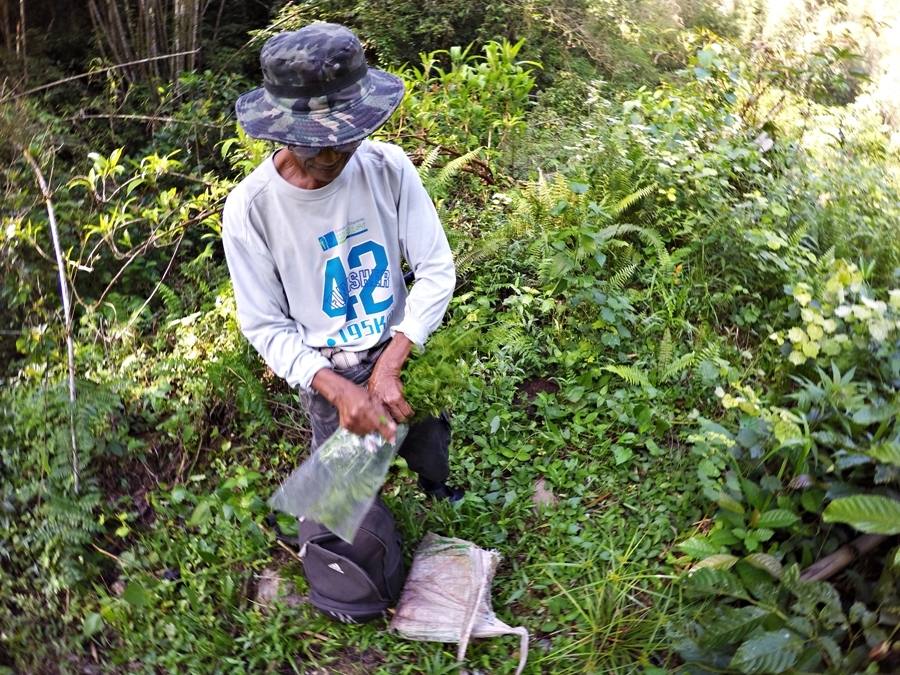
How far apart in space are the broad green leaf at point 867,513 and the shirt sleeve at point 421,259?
1497 millimetres

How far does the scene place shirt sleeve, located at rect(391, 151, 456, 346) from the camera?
2.32 m

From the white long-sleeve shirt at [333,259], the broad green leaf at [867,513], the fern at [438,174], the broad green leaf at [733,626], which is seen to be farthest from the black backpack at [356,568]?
the fern at [438,174]

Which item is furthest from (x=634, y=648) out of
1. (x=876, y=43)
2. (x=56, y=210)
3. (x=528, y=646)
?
(x=876, y=43)

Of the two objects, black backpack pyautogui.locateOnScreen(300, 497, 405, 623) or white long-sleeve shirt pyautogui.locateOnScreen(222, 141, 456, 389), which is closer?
white long-sleeve shirt pyautogui.locateOnScreen(222, 141, 456, 389)

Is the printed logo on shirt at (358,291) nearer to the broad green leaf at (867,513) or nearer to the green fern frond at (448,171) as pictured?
the broad green leaf at (867,513)

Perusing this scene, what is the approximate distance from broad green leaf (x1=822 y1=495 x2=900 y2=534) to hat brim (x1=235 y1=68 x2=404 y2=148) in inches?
77.0

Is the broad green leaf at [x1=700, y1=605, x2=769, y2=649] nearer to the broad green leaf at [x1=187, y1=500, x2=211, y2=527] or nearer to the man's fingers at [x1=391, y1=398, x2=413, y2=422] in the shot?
the man's fingers at [x1=391, y1=398, x2=413, y2=422]

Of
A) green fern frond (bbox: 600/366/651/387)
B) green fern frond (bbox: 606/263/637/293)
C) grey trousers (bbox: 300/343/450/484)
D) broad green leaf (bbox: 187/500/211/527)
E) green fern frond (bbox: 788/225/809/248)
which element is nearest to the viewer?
grey trousers (bbox: 300/343/450/484)

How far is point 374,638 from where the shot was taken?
268cm

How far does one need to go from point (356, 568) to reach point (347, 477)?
1.38ft

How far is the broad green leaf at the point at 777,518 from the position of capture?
2.43m

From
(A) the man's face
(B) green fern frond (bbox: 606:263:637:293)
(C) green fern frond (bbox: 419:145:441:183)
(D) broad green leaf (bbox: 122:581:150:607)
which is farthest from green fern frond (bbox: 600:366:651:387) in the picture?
(D) broad green leaf (bbox: 122:581:150:607)

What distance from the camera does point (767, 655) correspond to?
2049 millimetres

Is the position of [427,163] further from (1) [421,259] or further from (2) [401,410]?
(2) [401,410]
